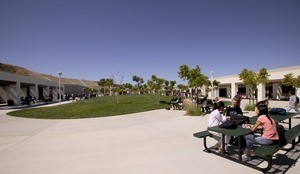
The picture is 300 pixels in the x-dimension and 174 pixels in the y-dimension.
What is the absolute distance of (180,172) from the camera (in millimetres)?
3553

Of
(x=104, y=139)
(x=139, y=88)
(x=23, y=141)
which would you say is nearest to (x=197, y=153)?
(x=104, y=139)

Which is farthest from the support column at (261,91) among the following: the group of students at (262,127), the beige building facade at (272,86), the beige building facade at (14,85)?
the beige building facade at (14,85)

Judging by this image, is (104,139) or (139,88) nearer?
(104,139)

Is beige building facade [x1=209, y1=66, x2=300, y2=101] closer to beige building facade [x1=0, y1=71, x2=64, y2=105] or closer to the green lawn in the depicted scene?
the green lawn

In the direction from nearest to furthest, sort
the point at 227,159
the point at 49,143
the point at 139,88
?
the point at 227,159 < the point at 49,143 < the point at 139,88

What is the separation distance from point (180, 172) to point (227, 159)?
1.32 m

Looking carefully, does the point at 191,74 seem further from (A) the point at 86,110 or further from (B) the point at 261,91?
(B) the point at 261,91

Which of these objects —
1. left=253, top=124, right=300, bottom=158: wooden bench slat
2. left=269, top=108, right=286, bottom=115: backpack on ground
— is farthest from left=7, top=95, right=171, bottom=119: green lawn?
left=253, top=124, right=300, bottom=158: wooden bench slat

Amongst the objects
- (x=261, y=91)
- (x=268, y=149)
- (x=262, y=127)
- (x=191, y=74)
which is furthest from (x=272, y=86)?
(x=268, y=149)

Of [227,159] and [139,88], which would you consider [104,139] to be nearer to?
[227,159]

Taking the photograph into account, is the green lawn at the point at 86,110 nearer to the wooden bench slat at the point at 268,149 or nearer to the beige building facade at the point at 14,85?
the beige building facade at the point at 14,85

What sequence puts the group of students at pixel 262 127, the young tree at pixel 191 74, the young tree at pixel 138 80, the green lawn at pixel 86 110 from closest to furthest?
the group of students at pixel 262 127
the green lawn at pixel 86 110
the young tree at pixel 191 74
the young tree at pixel 138 80

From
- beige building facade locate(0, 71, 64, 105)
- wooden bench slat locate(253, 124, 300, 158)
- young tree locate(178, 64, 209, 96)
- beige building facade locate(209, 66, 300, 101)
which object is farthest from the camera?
beige building facade locate(209, 66, 300, 101)

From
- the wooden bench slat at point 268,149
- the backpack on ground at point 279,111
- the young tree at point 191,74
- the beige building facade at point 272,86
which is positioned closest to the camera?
the wooden bench slat at point 268,149
